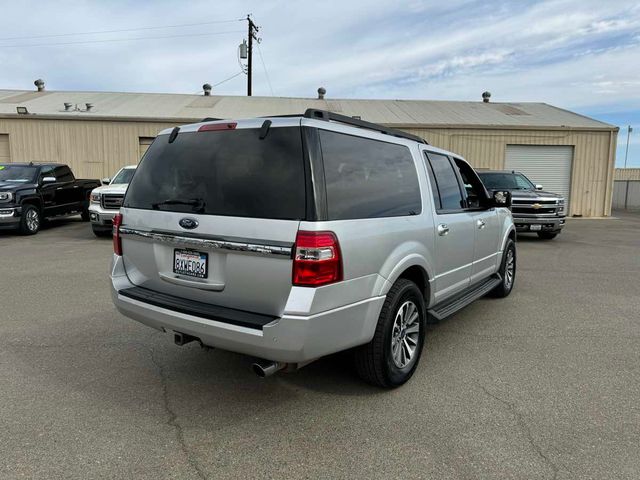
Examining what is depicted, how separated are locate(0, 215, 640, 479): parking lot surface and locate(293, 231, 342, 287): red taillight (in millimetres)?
1008

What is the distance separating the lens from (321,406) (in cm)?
334

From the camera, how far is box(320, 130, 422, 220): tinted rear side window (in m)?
3.02

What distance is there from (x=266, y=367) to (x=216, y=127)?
5.47ft

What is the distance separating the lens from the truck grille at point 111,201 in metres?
11.0

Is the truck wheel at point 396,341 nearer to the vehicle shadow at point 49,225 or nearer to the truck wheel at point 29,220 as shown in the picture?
the truck wheel at point 29,220

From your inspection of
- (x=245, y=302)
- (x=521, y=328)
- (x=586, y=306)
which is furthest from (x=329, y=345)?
(x=586, y=306)

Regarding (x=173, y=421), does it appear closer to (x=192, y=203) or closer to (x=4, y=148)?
(x=192, y=203)

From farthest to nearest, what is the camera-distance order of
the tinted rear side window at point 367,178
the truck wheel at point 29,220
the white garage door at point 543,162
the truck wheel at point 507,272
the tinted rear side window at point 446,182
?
the white garage door at point 543,162 → the truck wheel at point 29,220 → the truck wheel at point 507,272 → the tinted rear side window at point 446,182 → the tinted rear side window at point 367,178

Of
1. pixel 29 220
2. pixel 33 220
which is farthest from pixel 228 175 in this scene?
pixel 33 220

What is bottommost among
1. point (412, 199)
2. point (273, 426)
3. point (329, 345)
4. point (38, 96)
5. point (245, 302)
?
point (273, 426)

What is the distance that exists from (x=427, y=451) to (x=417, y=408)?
526 millimetres

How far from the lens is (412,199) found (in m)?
3.82

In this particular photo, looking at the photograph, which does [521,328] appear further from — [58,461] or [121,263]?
[58,461]

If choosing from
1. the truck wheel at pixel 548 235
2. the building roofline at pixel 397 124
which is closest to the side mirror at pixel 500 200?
the truck wheel at pixel 548 235
